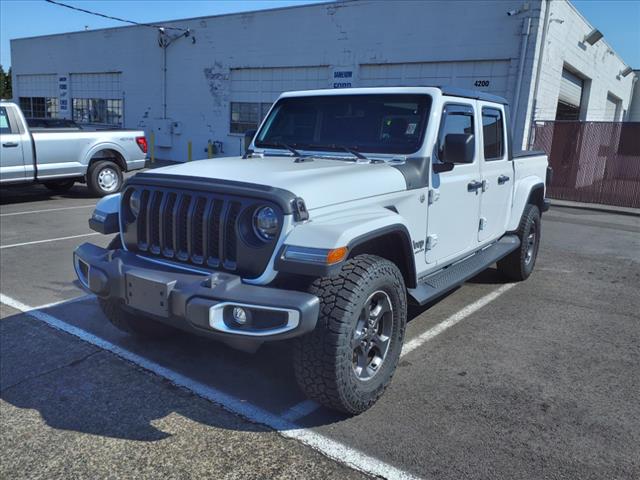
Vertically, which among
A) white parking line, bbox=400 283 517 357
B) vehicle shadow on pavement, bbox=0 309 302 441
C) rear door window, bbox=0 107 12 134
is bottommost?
vehicle shadow on pavement, bbox=0 309 302 441

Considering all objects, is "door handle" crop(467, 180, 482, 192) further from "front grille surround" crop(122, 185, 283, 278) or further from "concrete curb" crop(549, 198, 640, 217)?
"concrete curb" crop(549, 198, 640, 217)

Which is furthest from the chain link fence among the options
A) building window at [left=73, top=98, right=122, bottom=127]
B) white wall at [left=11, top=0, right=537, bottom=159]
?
building window at [left=73, top=98, right=122, bottom=127]

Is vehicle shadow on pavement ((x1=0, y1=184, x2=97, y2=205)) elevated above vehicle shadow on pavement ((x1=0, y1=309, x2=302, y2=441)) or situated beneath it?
situated beneath

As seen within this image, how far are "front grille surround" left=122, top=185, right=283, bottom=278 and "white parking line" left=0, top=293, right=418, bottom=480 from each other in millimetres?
882

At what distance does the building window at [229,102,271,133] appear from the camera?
19.1m

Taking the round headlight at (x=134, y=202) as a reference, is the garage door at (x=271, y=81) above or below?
above

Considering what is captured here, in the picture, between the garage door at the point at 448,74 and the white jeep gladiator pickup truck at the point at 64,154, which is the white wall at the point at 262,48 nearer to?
the garage door at the point at 448,74

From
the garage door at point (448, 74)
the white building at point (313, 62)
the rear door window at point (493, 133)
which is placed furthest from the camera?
the garage door at point (448, 74)

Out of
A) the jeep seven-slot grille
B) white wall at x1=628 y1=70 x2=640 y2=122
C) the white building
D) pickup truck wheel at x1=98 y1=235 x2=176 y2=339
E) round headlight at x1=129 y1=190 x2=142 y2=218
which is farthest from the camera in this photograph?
white wall at x1=628 y1=70 x2=640 y2=122

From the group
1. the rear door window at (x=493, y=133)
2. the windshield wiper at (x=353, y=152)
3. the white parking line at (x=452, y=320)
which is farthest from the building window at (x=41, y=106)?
the windshield wiper at (x=353, y=152)

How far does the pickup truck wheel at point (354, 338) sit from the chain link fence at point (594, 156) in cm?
1295

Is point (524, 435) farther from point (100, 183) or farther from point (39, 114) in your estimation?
point (39, 114)

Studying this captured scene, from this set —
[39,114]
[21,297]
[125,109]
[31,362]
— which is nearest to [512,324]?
[31,362]

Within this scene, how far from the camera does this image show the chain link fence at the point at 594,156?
14.9 metres
